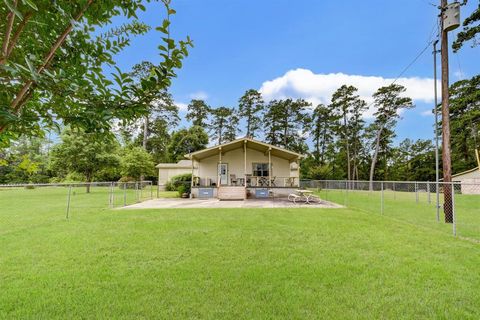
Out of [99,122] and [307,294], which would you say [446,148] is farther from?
[99,122]

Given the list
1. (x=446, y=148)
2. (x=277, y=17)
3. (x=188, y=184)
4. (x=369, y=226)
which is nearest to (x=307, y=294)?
(x=369, y=226)

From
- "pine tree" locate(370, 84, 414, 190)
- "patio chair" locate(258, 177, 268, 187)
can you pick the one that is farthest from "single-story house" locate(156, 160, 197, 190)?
"pine tree" locate(370, 84, 414, 190)

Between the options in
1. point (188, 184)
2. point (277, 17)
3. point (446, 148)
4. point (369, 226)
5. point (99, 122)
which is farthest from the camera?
point (188, 184)

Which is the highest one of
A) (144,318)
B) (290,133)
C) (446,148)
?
(290,133)

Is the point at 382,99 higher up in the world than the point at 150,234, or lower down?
higher up

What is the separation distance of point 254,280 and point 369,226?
5.50 m

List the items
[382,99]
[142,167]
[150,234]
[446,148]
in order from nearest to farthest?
[150,234], [446,148], [142,167], [382,99]

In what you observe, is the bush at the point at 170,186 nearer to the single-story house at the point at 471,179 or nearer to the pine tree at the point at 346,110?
the pine tree at the point at 346,110

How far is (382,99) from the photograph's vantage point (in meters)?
34.6

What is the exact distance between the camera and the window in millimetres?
19391

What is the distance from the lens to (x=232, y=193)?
15797 millimetres

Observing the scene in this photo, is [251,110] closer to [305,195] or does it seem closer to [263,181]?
[263,181]

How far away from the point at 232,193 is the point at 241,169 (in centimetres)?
385

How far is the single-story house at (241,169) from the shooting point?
58.8 ft
